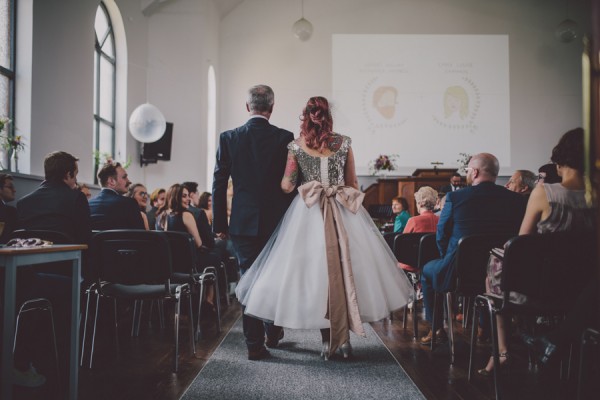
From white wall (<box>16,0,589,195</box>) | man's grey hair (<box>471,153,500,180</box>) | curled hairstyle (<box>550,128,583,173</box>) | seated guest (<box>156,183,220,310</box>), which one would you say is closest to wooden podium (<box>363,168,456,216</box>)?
white wall (<box>16,0,589,195</box>)

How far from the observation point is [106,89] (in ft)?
27.1

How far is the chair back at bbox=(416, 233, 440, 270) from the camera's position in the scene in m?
3.48

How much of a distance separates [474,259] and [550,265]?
0.58 meters

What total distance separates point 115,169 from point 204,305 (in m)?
1.76

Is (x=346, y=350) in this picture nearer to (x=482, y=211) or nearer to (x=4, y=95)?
(x=482, y=211)

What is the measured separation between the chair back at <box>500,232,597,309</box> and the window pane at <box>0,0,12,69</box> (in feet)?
16.5

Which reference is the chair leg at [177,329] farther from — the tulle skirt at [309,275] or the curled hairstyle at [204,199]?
the curled hairstyle at [204,199]

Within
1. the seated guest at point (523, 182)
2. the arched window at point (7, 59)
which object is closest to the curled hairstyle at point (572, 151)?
the seated guest at point (523, 182)

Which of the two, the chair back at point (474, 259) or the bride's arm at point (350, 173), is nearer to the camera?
the chair back at point (474, 259)

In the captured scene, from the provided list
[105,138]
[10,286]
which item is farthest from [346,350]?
[105,138]

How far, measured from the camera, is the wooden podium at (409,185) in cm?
913

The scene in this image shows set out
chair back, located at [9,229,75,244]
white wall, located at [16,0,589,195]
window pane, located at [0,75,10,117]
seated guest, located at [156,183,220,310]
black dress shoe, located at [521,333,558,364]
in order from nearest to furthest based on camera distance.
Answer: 1. black dress shoe, located at [521,333,558,364]
2. chair back, located at [9,229,75,244]
3. seated guest, located at [156,183,220,310]
4. window pane, located at [0,75,10,117]
5. white wall, located at [16,0,589,195]

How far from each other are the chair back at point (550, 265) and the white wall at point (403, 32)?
9607 mm

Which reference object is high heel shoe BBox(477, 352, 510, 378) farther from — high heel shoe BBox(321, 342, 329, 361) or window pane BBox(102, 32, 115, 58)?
window pane BBox(102, 32, 115, 58)
